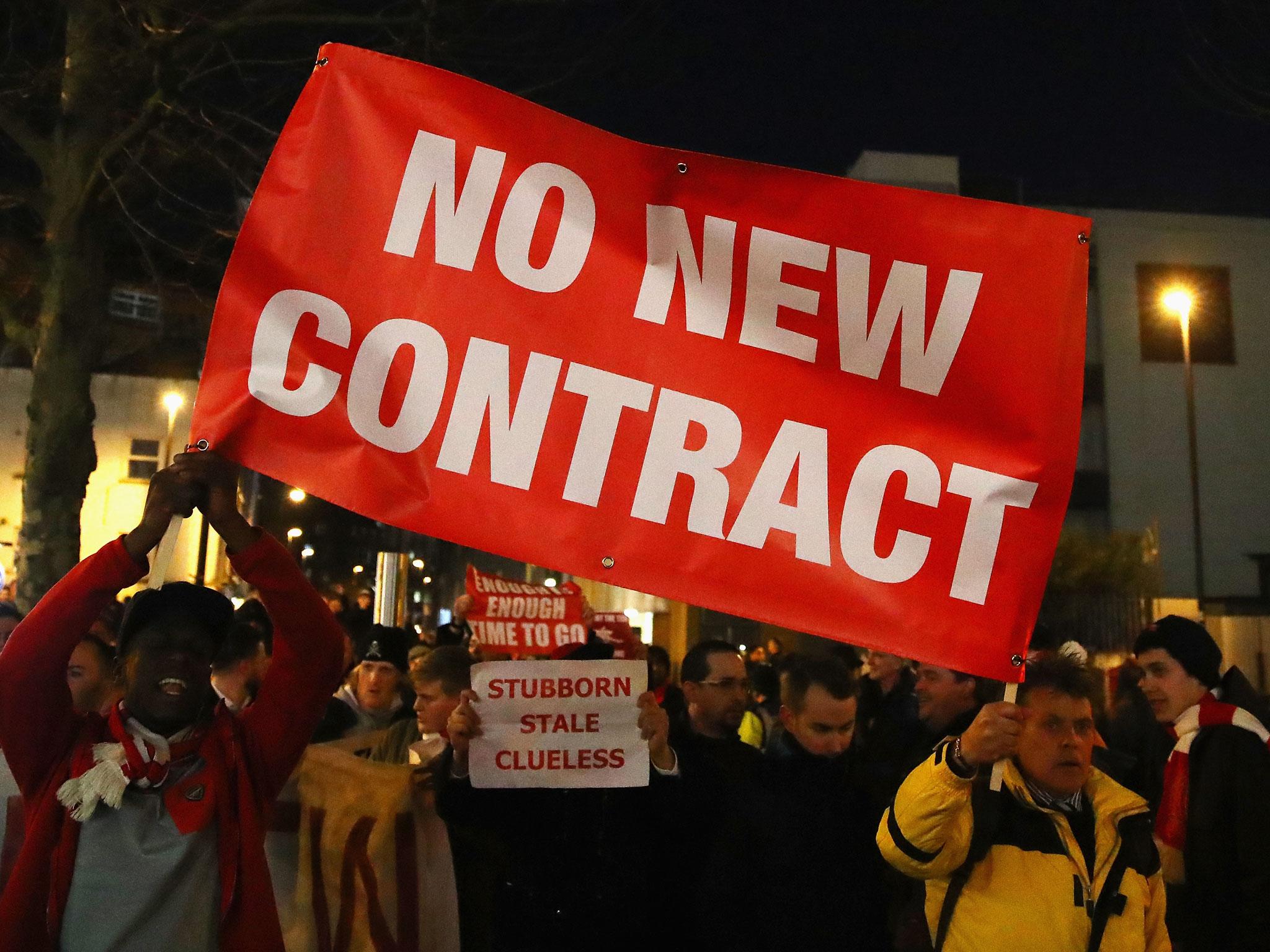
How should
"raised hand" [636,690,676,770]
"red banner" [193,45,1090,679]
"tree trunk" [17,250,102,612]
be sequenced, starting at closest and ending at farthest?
1. "red banner" [193,45,1090,679]
2. "raised hand" [636,690,676,770]
3. "tree trunk" [17,250,102,612]

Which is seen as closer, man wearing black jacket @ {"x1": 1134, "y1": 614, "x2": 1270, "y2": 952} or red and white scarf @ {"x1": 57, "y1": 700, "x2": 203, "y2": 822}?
red and white scarf @ {"x1": 57, "y1": 700, "x2": 203, "y2": 822}

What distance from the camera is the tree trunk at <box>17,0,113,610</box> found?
10.3 m

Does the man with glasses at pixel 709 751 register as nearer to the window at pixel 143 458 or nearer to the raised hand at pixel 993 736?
the raised hand at pixel 993 736

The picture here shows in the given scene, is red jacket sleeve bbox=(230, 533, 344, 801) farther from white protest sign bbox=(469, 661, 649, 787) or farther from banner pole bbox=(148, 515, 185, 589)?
white protest sign bbox=(469, 661, 649, 787)

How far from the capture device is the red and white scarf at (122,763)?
276cm

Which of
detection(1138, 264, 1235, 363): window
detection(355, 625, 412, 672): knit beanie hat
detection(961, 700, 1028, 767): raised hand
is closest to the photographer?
detection(961, 700, 1028, 767): raised hand

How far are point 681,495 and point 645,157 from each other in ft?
3.28

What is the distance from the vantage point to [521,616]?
386 inches

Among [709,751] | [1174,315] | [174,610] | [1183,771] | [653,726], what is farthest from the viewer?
[1174,315]

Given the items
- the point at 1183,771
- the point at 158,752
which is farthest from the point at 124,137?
the point at 1183,771

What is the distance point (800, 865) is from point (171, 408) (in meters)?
26.7

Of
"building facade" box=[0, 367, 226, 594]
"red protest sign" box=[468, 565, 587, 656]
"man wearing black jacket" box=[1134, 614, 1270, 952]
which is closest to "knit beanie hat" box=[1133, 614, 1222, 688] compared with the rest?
"man wearing black jacket" box=[1134, 614, 1270, 952]

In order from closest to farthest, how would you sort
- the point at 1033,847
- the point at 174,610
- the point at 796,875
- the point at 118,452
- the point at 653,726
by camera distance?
the point at 174,610 < the point at 1033,847 < the point at 796,875 < the point at 653,726 < the point at 118,452

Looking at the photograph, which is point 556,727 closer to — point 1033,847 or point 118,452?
point 1033,847
